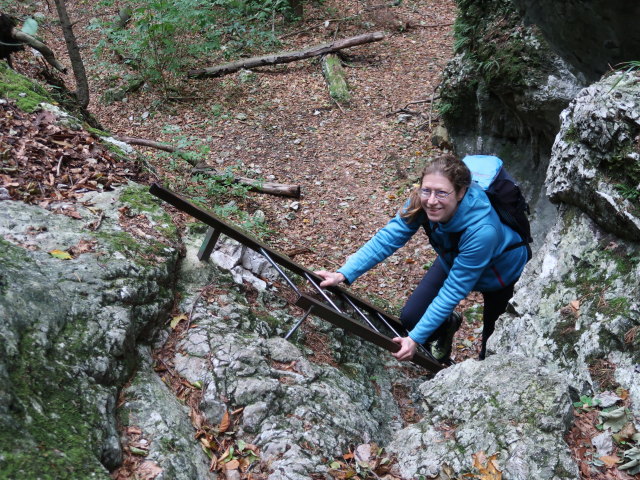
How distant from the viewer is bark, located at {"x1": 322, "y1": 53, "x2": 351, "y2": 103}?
1105 cm

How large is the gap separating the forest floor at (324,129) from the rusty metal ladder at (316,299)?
116 centimetres

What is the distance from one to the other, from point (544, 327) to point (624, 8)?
2742mm

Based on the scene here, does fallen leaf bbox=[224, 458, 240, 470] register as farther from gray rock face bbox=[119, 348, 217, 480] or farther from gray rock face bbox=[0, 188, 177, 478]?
gray rock face bbox=[0, 188, 177, 478]

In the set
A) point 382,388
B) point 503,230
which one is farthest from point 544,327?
point 382,388

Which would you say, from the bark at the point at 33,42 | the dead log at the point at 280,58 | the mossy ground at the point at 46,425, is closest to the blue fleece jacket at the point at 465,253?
the mossy ground at the point at 46,425

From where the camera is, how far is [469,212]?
3738 millimetres

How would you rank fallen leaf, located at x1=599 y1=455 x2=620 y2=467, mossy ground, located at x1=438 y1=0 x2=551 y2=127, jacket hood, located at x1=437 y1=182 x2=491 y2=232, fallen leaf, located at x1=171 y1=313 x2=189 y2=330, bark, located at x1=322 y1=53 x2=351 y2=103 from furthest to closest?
bark, located at x1=322 y1=53 x2=351 y2=103
mossy ground, located at x1=438 y1=0 x2=551 y2=127
jacket hood, located at x1=437 y1=182 x2=491 y2=232
fallen leaf, located at x1=171 y1=313 x2=189 y2=330
fallen leaf, located at x1=599 y1=455 x2=620 y2=467

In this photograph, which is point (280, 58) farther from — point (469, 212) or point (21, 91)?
point (469, 212)

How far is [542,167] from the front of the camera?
7051mm

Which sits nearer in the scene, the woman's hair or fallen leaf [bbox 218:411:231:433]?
fallen leaf [bbox 218:411:231:433]

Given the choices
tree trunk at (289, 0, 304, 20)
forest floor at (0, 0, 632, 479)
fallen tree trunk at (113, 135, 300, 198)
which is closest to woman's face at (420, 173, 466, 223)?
forest floor at (0, 0, 632, 479)

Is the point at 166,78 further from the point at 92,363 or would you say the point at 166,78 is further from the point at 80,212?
the point at 92,363

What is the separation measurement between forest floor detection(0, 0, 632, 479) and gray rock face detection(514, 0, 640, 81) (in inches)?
124

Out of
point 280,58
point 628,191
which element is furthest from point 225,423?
point 280,58
